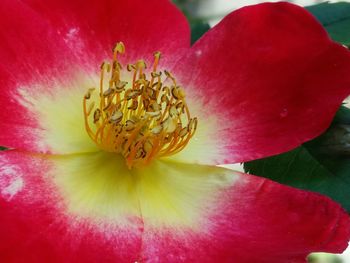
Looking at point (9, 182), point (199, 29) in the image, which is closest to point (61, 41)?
point (9, 182)

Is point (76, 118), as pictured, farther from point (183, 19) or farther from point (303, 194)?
point (303, 194)

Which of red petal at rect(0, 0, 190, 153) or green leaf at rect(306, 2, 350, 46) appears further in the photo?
green leaf at rect(306, 2, 350, 46)

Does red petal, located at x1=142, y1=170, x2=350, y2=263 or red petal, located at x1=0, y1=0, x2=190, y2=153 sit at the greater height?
red petal, located at x1=0, y1=0, x2=190, y2=153

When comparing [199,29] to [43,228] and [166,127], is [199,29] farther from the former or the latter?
[43,228]

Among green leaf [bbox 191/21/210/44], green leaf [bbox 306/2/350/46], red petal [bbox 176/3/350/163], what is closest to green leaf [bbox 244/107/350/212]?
red petal [bbox 176/3/350/163]

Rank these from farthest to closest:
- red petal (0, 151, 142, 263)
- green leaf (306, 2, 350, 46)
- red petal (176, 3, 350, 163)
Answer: green leaf (306, 2, 350, 46) → red petal (176, 3, 350, 163) → red petal (0, 151, 142, 263)

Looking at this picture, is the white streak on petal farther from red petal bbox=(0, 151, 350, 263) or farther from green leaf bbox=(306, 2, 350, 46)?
green leaf bbox=(306, 2, 350, 46)

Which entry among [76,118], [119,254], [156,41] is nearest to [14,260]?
[119,254]
